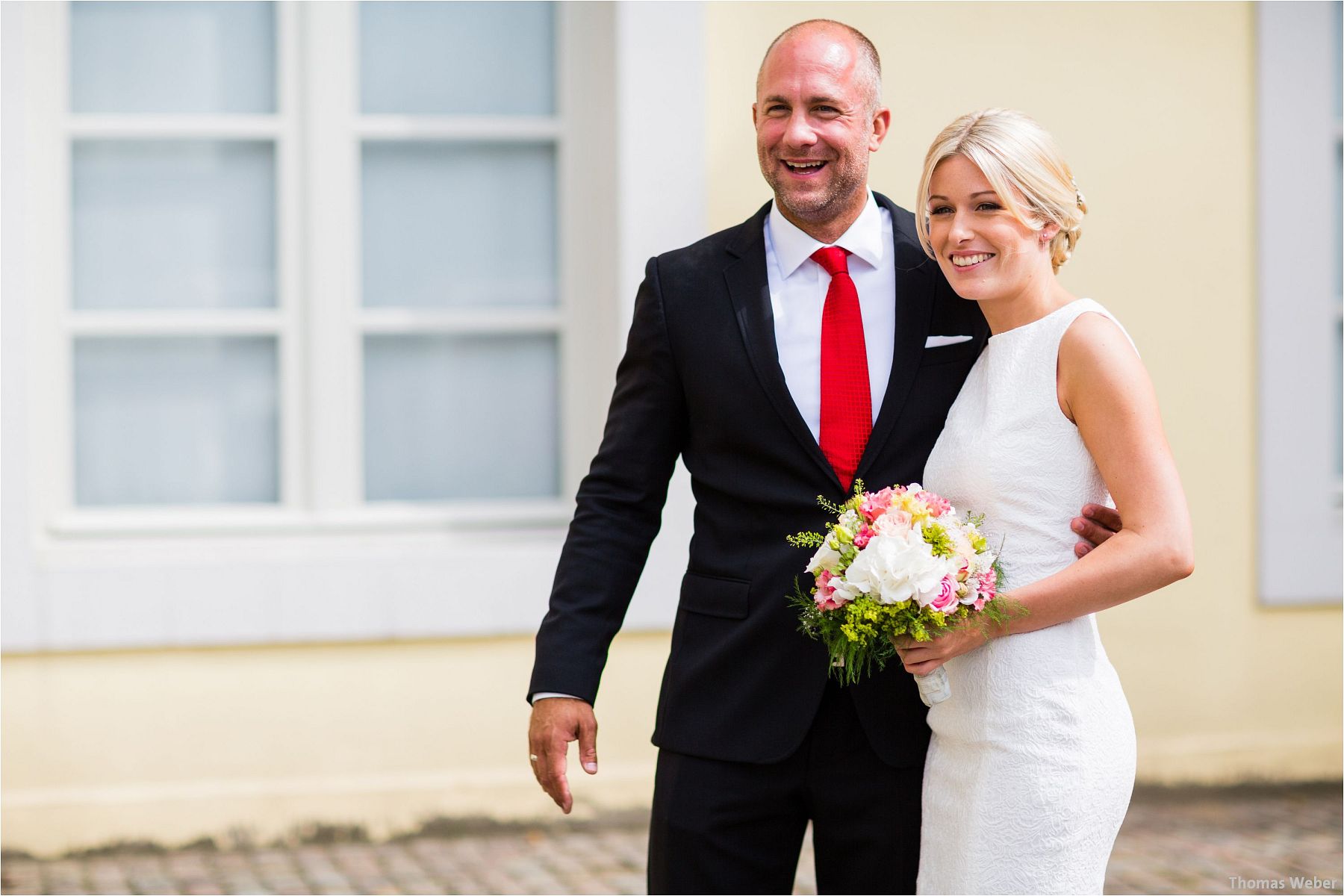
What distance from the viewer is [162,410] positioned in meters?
4.71

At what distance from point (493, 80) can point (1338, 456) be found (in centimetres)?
354

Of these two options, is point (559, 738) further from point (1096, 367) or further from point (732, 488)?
point (1096, 367)

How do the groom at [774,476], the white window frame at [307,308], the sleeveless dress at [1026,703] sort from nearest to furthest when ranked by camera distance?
the sleeveless dress at [1026,703] < the groom at [774,476] < the white window frame at [307,308]

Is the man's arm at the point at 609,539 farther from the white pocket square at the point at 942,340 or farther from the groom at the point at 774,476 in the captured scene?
the white pocket square at the point at 942,340

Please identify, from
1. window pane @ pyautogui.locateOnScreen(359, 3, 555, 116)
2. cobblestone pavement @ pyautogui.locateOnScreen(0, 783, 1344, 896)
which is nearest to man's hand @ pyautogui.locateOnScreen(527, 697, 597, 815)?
cobblestone pavement @ pyautogui.locateOnScreen(0, 783, 1344, 896)

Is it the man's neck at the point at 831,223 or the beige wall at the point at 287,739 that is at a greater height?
the man's neck at the point at 831,223

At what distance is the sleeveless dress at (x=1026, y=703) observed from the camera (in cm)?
202

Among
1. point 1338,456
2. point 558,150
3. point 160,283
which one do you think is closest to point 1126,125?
point 1338,456

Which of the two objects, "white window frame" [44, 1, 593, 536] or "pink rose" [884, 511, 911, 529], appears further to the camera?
"white window frame" [44, 1, 593, 536]

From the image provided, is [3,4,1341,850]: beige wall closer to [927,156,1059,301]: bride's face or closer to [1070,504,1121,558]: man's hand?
[927,156,1059,301]: bride's face

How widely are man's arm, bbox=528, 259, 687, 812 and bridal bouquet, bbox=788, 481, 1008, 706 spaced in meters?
0.49

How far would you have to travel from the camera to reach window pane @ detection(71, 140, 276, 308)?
465cm

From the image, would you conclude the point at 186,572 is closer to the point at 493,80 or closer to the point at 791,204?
the point at 493,80

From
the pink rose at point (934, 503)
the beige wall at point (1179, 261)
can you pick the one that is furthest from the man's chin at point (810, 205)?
the beige wall at point (1179, 261)
